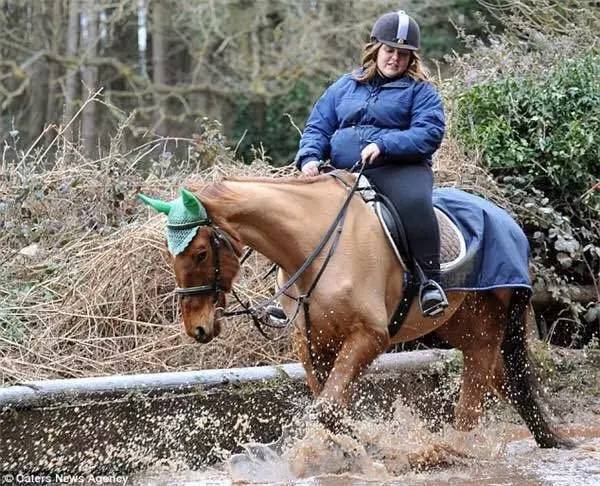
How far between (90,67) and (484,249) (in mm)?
18203

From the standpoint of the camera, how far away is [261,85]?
24328 millimetres

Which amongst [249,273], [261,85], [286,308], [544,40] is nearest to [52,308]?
[249,273]

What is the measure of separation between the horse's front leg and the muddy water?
0.16 meters

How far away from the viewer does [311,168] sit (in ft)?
21.6

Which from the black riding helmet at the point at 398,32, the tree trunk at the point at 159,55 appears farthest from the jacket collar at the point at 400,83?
the tree trunk at the point at 159,55

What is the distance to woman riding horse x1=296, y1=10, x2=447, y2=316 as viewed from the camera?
6.38m

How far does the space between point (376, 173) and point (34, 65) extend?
19.1m

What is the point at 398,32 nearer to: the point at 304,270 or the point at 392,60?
the point at 392,60

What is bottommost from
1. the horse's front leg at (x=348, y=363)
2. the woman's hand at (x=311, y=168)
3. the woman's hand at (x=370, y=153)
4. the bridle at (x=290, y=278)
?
the horse's front leg at (x=348, y=363)

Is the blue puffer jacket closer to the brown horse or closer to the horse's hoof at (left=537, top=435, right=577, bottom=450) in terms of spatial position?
the brown horse

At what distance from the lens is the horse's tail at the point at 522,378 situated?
24.2 ft

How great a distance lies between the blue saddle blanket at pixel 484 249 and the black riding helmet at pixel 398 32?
3.74 ft

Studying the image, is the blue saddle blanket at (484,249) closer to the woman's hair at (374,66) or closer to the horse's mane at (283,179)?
the woman's hair at (374,66)

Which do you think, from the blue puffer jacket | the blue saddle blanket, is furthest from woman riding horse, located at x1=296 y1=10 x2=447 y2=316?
the blue saddle blanket
